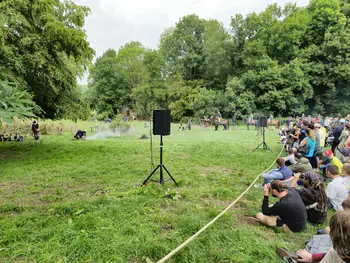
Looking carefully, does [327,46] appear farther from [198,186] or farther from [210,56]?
[198,186]

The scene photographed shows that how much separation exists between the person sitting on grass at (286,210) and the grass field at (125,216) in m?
0.16

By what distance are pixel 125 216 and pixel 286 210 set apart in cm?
264

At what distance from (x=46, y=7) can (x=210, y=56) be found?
31.0 metres

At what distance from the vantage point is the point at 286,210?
12.3 ft

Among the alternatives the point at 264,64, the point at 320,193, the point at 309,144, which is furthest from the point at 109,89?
the point at 320,193

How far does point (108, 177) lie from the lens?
→ 7.09 meters

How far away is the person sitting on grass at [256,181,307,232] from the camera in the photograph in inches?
147

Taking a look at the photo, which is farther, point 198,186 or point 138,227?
point 198,186

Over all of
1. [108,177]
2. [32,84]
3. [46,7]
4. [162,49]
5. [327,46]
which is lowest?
[108,177]

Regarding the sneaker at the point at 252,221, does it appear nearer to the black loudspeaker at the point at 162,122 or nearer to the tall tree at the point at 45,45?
the black loudspeaker at the point at 162,122

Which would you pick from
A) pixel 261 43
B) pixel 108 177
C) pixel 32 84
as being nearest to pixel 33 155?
pixel 32 84

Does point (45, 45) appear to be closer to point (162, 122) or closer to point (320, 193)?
point (162, 122)

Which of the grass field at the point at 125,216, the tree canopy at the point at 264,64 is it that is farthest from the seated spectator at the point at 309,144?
the tree canopy at the point at 264,64

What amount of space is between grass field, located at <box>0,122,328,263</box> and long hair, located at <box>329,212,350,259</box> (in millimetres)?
1447
